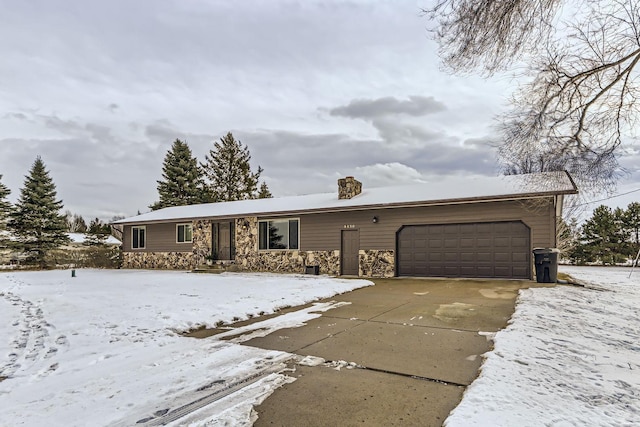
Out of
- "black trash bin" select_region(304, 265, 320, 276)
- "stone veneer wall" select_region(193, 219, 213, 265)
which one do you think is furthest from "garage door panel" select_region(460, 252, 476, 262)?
"stone veneer wall" select_region(193, 219, 213, 265)

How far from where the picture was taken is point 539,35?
4953mm

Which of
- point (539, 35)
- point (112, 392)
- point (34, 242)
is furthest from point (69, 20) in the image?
point (34, 242)

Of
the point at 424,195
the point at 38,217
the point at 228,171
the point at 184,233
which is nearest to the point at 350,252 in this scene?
the point at 424,195

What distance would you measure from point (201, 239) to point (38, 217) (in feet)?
47.6

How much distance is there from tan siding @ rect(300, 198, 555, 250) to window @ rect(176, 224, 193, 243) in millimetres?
6363

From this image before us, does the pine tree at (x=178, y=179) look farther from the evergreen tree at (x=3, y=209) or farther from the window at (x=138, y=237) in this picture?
the window at (x=138, y=237)

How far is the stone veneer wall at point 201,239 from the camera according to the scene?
1702 cm

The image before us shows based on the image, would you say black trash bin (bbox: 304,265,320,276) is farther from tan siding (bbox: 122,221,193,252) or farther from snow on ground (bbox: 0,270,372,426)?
snow on ground (bbox: 0,270,372,426)

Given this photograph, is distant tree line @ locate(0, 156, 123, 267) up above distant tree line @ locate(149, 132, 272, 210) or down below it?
below

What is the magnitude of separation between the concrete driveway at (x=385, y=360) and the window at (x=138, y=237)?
51.2 feet

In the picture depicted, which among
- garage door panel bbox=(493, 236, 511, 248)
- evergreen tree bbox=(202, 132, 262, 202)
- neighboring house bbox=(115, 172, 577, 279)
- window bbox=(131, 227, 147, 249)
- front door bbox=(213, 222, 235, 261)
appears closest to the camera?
neighboring house bbox=(115, 172, 577, 279)

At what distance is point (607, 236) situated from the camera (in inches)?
781

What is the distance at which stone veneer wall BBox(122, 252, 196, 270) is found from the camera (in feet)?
57.6

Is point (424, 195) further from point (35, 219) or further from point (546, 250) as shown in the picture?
point (35, 219)
